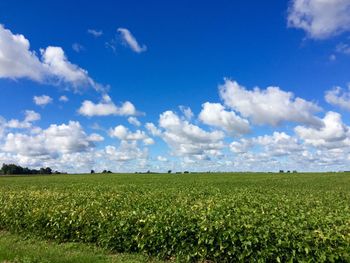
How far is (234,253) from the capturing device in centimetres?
898

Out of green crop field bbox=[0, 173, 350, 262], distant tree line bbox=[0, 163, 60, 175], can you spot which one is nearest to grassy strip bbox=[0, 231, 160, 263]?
green crop field bbox=[0, 173, 350, 262]

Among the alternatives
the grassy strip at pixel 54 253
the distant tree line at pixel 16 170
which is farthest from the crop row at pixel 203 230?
the distant tree line at pixel 16 170

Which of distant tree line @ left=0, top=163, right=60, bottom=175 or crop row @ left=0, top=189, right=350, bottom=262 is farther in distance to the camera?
distant tree line @ left=0, top=163, right=60, bottom=175

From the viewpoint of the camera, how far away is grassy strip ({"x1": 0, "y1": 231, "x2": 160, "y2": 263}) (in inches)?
394

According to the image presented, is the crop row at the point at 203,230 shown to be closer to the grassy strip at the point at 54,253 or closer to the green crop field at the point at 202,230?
the green crop field at the point at 202,230

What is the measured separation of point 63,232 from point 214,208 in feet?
18.1

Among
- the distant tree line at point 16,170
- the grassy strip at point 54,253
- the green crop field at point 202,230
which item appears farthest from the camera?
the distant tree line at point 16,170

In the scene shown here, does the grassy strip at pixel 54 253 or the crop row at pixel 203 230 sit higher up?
the crop row at pixel 203 230

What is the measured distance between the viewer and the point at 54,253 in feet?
35.6

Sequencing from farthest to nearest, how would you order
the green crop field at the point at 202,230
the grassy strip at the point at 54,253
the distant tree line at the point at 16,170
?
the distant tree line at the point at 16,170
the grassy strip at the point at 54,253
the green crop field at the point at 202,230

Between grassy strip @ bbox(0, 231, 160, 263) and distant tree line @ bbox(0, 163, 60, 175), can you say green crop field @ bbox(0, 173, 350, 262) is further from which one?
distant tree line @ bbox(0, 163, 60, 175)

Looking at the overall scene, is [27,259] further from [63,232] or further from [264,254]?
[264,254]

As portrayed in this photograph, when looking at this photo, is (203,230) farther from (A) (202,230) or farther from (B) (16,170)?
(B) (16,170)

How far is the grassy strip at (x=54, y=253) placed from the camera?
10.0m
